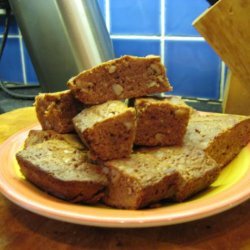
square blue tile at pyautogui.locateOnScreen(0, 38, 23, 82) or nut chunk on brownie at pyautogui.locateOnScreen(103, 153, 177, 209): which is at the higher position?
nut chunk on brownie at pyautogui.locateOnScreen(103, 153, 177, 209)

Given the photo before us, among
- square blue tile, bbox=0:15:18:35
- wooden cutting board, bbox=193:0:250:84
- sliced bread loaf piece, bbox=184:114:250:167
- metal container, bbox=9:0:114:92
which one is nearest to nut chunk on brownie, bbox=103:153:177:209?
sliced bread loaf piece, bbox=184:114:250:167

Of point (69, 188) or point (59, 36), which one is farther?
point (59, 36)

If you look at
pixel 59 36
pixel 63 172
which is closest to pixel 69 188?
pixel 63 172

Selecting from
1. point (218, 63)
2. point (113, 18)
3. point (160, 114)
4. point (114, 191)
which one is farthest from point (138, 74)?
point (113, 18)

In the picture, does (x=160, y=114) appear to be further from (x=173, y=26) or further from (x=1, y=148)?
(x=173, y=26)

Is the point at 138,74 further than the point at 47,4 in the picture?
No

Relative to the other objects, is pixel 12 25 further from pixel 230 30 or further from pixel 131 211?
pixel 131 211

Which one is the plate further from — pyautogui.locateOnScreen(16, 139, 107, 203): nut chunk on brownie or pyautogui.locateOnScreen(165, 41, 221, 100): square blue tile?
pyautogui.locateOnScreen(165, 41, 221, 100): square blue tile
